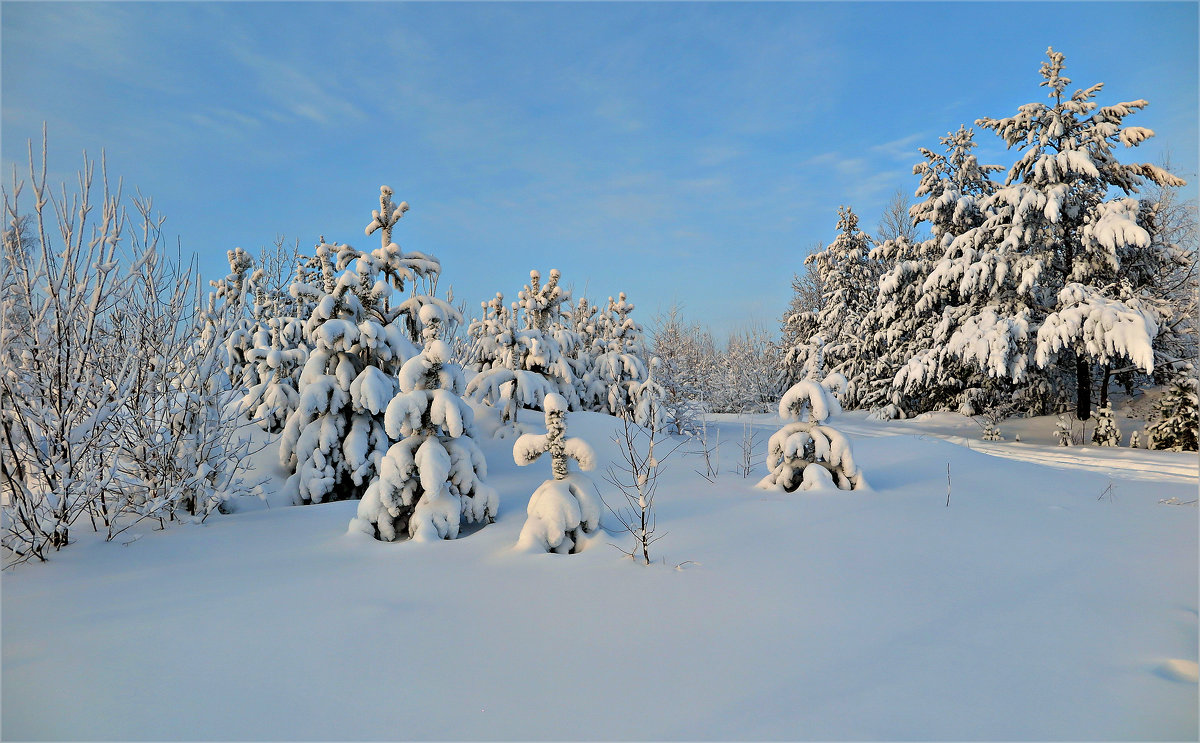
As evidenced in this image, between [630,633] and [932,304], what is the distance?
18844 millimetres

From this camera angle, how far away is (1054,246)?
15.3m

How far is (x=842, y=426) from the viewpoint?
18.4m

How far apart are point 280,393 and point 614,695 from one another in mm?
8061

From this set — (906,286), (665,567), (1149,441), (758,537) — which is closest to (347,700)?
(665,567)

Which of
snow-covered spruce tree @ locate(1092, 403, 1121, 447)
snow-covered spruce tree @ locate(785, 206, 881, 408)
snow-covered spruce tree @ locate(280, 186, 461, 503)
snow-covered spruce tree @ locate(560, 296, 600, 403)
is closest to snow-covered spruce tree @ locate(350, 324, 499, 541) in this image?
snow-covered spruce tree @ locate(280, 186, 461, 503)

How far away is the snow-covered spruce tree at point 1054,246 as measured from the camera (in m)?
13.5

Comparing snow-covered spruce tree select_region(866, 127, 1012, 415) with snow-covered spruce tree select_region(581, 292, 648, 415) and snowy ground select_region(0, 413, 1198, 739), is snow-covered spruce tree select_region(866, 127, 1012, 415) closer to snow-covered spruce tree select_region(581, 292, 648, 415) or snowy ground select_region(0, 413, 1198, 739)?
snow-covered spruce tree select_region(581, 292, 648, 415)

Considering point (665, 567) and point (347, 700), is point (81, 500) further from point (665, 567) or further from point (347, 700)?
point (665, 567)

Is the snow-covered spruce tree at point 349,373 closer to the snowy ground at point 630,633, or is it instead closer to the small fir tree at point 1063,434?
the snowy ground at point 630,633

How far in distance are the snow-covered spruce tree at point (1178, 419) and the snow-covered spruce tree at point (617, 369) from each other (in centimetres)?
1135

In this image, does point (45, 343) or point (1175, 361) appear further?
point (1175, 361)

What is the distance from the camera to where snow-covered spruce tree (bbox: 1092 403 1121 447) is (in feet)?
43.8

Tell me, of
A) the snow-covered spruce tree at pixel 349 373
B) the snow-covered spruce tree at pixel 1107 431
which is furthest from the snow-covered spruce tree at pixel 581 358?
the snow-covered spruce tree at pixel 1107 431

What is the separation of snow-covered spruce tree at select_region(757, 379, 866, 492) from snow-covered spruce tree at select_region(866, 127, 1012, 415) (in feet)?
38.8
